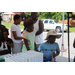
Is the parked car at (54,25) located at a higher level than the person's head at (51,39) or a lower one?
higher

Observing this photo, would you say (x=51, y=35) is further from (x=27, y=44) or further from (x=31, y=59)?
(x=31, y=59)

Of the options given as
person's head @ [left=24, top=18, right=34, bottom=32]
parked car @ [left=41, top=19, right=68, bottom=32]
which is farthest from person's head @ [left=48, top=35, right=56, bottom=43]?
parked car @ [left=41, top=19, right=68, bottom=32]

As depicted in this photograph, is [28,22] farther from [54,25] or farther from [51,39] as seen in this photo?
[54,25]

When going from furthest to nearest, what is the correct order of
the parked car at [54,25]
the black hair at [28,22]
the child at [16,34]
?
the parked car at [54,25], the child at [16,34], the black hair at [28,22]

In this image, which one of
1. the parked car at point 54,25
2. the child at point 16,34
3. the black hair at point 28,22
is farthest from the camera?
the parked car at point 54,25

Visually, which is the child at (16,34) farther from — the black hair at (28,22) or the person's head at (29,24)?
the black hair at (28,22)

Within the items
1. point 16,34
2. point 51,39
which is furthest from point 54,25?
point 51,39

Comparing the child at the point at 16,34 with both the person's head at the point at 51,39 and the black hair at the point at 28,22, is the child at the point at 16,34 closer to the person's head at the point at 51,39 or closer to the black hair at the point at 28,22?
the black hair at the point at 28,22

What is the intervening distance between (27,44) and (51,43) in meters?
0.41

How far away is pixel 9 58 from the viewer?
1.18 metres

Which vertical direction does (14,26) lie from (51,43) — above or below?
above

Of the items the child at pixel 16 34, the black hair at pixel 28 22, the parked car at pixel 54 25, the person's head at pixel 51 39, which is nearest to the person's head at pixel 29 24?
the black hair at pixel 28 22

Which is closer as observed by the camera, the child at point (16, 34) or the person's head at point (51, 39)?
the person's head at point (51, 39)
